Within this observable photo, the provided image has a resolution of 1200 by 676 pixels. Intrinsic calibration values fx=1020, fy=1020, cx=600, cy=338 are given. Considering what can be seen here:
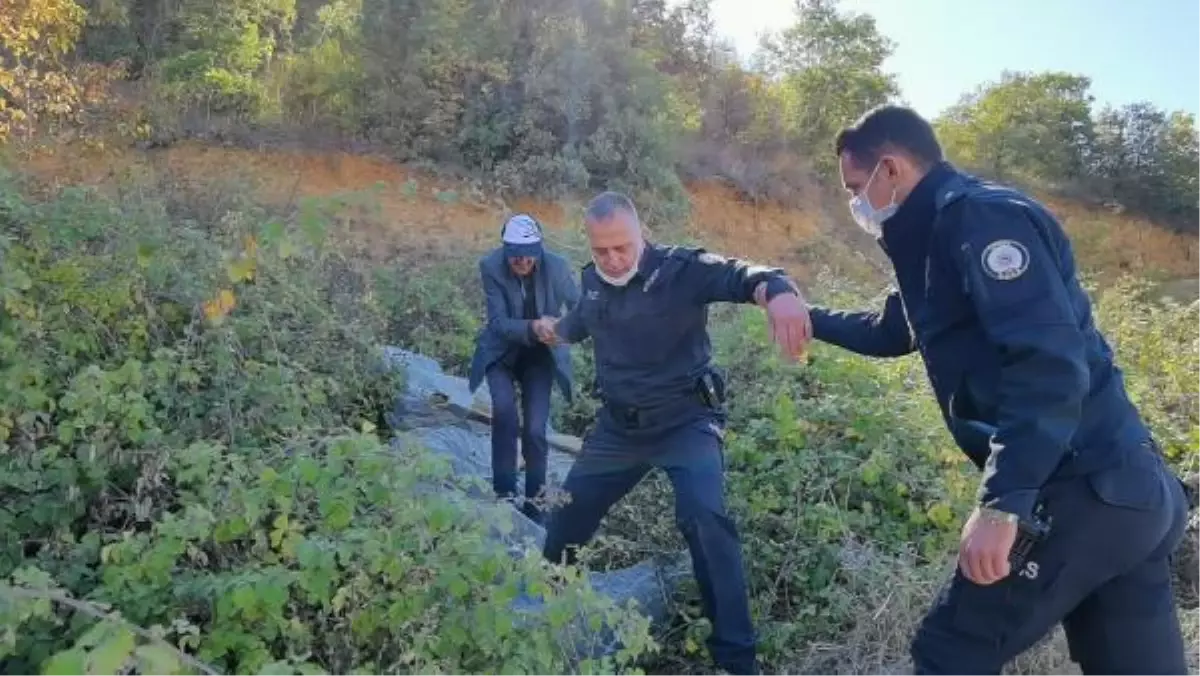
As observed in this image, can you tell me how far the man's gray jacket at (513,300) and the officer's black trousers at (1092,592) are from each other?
3.23 metres

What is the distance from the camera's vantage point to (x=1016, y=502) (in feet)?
7.14

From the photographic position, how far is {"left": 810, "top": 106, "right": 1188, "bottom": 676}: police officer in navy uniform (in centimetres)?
217

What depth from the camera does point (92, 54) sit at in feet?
46.5

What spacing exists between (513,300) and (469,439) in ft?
3.82

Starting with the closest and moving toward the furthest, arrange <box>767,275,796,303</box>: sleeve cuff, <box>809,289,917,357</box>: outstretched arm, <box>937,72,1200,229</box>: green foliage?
<box>809,289,917,357</box>: outstretched arm < <box>767,275,796,303</box>: sleeve cuff < <box>937,72,1200,229</box>: green foliage

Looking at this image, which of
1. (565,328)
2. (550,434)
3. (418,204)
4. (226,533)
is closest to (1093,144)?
(418,204)

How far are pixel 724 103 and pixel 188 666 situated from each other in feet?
63.7

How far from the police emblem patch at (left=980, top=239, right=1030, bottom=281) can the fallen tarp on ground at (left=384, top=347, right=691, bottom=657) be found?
7.57 feet

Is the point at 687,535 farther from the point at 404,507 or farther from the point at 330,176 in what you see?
the point at 330,176

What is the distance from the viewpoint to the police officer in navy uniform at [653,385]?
370 cm

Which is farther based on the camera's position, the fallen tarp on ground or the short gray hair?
the fallen tarp on ground

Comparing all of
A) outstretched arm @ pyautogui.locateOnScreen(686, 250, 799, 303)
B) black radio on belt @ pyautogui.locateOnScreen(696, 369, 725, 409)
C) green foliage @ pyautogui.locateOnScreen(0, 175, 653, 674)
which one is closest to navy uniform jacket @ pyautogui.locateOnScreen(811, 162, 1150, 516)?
outstretched arm @ pyautogui.locateOnScreen(686, 250, 799, 303)

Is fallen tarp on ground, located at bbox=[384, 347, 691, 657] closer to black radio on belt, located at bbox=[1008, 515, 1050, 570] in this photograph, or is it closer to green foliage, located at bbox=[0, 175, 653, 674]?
green foliage, located at bbox=[0, 175, 653, 674]

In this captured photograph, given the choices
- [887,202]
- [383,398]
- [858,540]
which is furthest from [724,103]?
[887,202]
